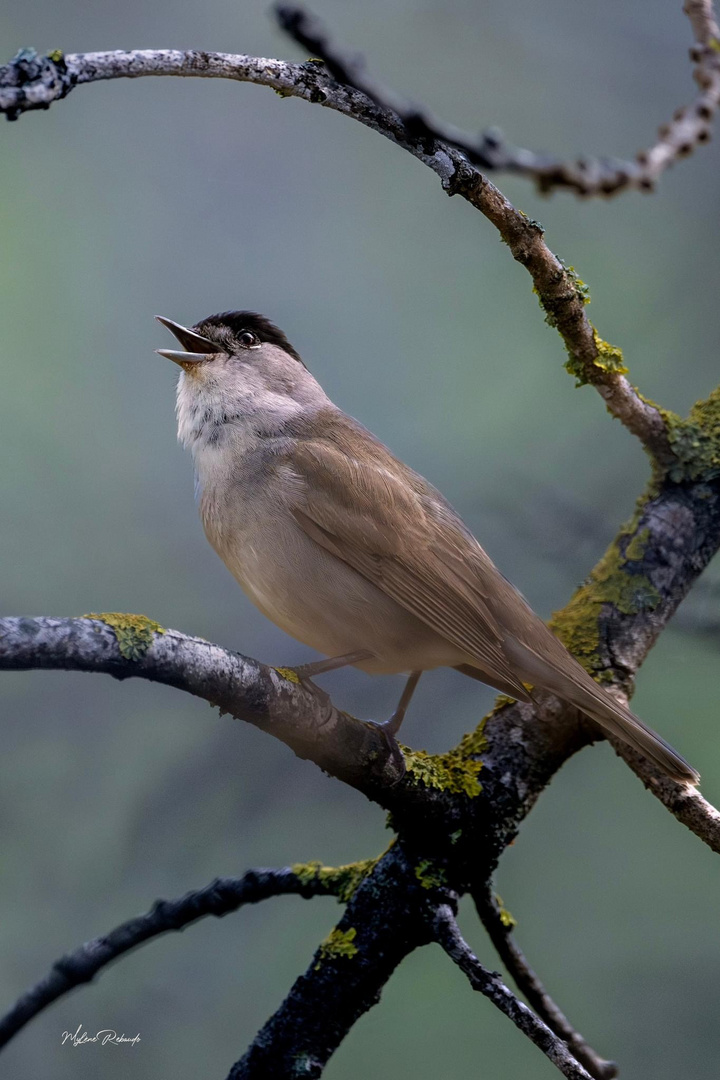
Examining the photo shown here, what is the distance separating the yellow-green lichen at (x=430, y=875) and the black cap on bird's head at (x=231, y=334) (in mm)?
2173

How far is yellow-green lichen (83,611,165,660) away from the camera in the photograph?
6.42 feet

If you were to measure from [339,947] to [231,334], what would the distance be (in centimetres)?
248

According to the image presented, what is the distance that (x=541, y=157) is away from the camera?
125 centimetres

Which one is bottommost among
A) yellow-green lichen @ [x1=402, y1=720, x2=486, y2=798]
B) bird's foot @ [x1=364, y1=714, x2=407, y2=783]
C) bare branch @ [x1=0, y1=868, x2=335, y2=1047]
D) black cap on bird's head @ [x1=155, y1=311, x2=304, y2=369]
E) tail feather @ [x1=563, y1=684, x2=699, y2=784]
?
bare branch @ [x1=0, y1=868, x2=335, y2=1047]

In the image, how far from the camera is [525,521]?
4250 millimetres

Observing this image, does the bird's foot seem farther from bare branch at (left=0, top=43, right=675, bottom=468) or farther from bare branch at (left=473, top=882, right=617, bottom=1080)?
→ bare branch at (left=0, top=43, right=675, bottom=468)

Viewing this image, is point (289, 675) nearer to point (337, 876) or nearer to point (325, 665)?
point (325, 665)

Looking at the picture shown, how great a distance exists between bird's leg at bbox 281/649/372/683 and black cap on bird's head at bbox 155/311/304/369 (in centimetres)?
148

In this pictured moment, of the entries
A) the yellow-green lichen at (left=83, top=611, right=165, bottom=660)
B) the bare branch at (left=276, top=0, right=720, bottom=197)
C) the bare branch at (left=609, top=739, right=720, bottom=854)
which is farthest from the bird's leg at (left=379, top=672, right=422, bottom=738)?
the bare branch at (left=276, top=0, right=720, bottom=197)

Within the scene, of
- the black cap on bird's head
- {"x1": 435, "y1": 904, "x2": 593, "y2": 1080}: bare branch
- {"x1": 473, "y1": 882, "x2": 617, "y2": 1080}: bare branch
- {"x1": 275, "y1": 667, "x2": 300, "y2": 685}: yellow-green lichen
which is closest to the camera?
{"x1": 435, "y1": 904, "x2": 593, "y2": 1080}: bare branch

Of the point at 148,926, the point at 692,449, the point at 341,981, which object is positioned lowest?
the point at 148,926

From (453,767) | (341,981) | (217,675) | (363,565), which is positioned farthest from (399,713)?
(217,675)

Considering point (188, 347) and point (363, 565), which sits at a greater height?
point (188, 347)

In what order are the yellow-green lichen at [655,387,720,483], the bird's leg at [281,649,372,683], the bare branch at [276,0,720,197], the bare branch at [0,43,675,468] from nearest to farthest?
1. the bare branch at [276,0,720,197]
2. the bare branch at [0,43,675,468]
3. the bird's leg at [281,649,372,683]
4. the yellow-green lichen at [655,387,720,483]
